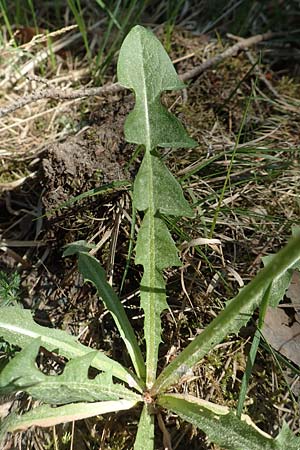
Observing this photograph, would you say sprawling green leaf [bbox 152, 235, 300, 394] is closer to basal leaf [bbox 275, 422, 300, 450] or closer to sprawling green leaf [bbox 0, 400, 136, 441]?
sprawling green leaf [bbox 0, 400, 136, 441]

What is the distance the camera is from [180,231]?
2.17m

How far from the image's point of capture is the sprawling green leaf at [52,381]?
167 centimetres

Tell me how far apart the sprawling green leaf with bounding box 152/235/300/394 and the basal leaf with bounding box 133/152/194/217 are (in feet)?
1.41

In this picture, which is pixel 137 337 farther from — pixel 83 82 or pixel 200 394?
pixel 83 82

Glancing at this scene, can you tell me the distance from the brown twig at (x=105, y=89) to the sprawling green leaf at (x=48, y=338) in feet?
2.98

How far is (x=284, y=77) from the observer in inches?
115

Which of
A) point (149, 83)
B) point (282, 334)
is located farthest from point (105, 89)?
point (282, 334)

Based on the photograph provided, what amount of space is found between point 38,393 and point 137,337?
534 mm

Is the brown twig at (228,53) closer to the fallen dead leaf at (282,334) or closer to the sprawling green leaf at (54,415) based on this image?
the fallen dead leaf at (282,334)

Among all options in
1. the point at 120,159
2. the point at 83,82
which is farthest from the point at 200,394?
the point at 83,82

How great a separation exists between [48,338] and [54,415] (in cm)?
27

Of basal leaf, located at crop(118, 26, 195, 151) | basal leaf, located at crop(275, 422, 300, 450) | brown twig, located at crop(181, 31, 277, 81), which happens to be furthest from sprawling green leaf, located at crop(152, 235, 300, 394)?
brown twig, located at crop(181, 31, 277, 81)

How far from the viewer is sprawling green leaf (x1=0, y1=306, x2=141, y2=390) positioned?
193 cm

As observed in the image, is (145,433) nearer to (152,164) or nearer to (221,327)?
(221,327)
